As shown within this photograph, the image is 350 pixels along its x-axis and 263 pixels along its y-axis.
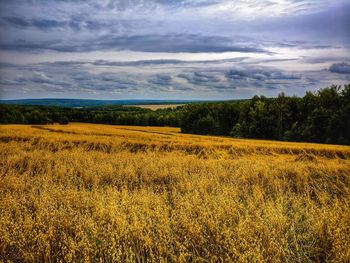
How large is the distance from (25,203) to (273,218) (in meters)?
5.16

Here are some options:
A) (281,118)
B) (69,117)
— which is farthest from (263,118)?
(69,117)

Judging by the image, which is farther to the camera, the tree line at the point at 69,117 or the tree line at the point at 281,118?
the tree line at the point at 69,117

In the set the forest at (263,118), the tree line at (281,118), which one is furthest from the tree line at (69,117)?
the tree line at (281,118)

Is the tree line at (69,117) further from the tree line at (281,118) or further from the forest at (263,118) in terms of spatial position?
the tree line at (281,118)

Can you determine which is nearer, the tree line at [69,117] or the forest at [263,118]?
the forest at [263,118]

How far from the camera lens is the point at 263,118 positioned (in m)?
66.4

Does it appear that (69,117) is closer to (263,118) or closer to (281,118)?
(263,118)

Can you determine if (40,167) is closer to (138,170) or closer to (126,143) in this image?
(138,170)

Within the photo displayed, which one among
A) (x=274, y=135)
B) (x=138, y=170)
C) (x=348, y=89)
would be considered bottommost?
(x=274, y=135)

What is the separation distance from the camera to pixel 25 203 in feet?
22.3

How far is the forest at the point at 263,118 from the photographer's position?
55.6 meters

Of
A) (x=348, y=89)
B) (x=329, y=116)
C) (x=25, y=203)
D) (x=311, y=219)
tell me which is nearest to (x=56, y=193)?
(x=25, y=203)

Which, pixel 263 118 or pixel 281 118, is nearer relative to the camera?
pixel 281 118

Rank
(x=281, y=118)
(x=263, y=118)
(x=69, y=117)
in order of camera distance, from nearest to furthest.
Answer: (x=281, y=118) < (x=263, y=118) < (x=69, y=117)
